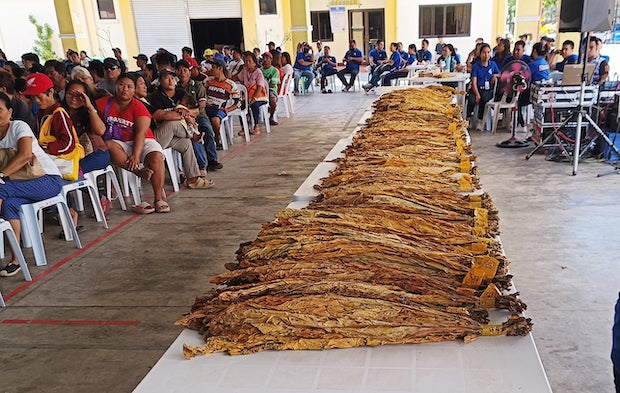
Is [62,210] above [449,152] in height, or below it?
below

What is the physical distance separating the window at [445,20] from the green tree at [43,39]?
12625mm

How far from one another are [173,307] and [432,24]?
1649cm

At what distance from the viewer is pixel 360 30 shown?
18.9 meters

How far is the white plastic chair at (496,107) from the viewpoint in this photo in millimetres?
7230

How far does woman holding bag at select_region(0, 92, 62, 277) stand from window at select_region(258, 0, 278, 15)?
14279 millimetres

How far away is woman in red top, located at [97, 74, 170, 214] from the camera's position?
460 centimetres

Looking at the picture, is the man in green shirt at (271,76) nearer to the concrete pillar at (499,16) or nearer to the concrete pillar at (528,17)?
the concrete pillar at (528,17)

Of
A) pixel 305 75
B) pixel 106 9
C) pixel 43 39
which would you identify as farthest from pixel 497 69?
pixel 43 39

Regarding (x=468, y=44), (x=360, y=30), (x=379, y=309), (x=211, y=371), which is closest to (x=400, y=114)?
(x=379, y=309)

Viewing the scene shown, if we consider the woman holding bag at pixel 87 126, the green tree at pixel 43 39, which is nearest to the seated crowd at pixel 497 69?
the woman holding bag at pixel 87 126

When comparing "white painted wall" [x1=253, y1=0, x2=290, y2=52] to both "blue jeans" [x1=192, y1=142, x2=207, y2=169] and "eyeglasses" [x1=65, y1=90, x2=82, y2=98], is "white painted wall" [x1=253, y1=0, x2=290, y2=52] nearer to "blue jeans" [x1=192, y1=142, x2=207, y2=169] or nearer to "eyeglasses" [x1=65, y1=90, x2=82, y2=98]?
"blue jeans" [x1=192, y1=142, x2=207, y2=169]

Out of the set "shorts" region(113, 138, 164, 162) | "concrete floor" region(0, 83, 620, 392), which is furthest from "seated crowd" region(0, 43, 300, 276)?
"concrete floor" region(0, 83, 620, 392)

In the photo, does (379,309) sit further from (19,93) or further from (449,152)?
(19,93)

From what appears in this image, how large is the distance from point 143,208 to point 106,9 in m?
14.8
